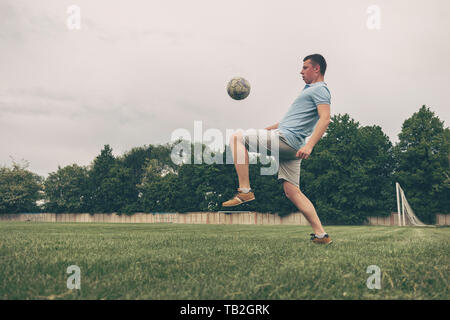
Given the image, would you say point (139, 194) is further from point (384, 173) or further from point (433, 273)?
point (433, 273)

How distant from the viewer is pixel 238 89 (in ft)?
24.0

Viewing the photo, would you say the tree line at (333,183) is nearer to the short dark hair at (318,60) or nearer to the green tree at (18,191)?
the green tree at (18,191)

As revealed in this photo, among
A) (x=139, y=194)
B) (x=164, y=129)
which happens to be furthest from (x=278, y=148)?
(x=139, y=194)

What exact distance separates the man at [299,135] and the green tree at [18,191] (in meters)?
70.3

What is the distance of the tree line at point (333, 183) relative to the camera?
1618 inches

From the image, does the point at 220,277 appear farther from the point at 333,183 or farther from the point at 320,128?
the point at 333,183

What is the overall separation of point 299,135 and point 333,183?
1572 inches

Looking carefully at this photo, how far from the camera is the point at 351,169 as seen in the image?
43.5 metres

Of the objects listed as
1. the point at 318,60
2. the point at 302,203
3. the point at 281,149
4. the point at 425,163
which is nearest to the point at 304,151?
the point at 281,149

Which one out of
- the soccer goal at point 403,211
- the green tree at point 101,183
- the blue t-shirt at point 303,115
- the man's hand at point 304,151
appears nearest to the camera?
the man's hand at point 304,151

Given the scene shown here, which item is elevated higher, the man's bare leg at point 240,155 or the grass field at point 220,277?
the man's bare leg at point 240,155

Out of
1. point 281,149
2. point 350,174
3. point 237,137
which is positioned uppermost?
point 350,174

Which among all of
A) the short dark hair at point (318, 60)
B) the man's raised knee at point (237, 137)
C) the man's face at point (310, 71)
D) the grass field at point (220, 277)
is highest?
the short dark hair at point (318, 60)

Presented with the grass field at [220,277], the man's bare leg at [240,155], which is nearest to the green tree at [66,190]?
the man's bare leg at [240,155]
